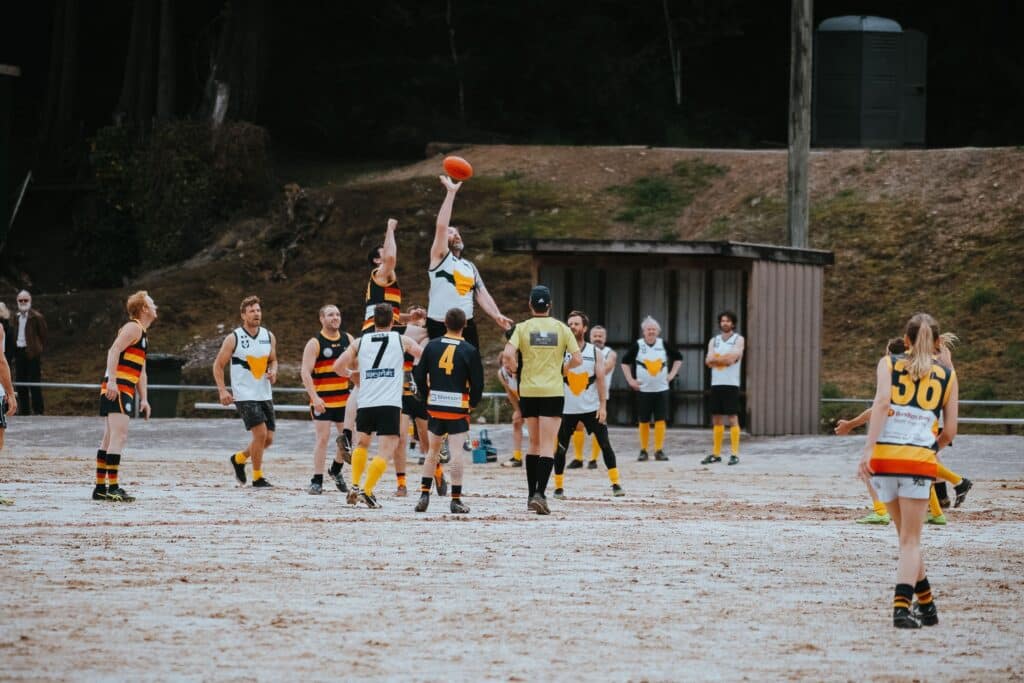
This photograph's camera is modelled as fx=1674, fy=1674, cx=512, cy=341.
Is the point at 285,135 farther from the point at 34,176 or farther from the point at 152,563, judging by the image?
the point at 152,563

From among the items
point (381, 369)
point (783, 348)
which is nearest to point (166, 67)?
point (783, 348)

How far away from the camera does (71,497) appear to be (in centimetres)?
1608

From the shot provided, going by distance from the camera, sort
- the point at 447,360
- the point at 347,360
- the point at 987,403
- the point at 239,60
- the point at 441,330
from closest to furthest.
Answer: the point at 447,360
the point at 347,360
the point at 441,330
the point at 987,403
the point at 239,60

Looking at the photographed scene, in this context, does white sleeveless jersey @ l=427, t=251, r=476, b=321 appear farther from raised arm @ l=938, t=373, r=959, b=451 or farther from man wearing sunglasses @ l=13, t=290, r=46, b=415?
man wearing sunglasses @ l=13, t=290, r=46, b=415

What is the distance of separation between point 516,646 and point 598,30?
41.1 metres

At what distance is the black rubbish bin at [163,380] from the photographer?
94.8 feet

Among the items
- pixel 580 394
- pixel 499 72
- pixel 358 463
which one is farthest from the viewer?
pixel 499 72

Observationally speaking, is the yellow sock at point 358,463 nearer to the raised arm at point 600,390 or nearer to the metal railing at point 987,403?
the raised arm at point 600,390

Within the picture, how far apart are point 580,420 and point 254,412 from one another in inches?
144

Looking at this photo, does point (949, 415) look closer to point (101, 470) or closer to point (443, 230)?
point (443, 230)

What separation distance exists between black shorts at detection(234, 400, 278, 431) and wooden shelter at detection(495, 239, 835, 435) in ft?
29.8

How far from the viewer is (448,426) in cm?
1497

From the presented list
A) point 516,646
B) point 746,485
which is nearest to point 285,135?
point 746,485

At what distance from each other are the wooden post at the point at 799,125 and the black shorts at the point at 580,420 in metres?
12.6
